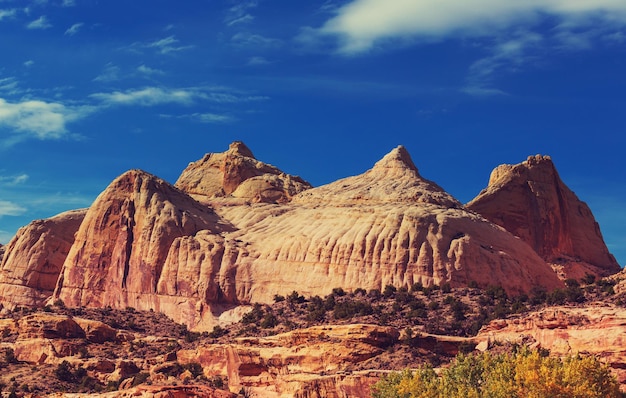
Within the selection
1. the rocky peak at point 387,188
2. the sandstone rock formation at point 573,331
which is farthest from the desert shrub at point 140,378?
the rocky peak at point 387,188

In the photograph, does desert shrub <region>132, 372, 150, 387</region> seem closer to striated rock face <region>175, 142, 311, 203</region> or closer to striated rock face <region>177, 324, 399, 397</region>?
striated rock face <region>177, 324, 399, 397</region>

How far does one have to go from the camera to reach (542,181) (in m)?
170

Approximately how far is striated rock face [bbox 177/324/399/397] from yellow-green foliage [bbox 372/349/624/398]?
11819 mm

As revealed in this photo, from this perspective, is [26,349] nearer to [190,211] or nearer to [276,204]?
[190,211]

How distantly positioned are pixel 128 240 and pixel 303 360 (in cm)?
4357

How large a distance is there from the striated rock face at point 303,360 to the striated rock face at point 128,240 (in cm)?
2962

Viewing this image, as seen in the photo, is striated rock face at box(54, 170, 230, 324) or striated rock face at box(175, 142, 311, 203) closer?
striated rock face at box(54, 170, 230, 324)

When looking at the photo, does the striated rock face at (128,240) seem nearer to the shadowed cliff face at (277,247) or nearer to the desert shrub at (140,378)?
the shadowed cliff face at (277,247)

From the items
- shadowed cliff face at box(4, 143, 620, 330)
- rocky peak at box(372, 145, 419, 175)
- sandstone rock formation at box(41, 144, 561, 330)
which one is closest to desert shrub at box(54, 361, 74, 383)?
shadowed cliff face at box(4, 143, 620, 330)

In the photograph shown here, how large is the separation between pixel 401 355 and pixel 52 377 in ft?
99.6

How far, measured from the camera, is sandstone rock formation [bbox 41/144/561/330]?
411 feet

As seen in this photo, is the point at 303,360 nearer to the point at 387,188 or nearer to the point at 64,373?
the point at 64,373

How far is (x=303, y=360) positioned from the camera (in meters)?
102

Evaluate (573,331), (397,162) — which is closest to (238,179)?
(397,162)
